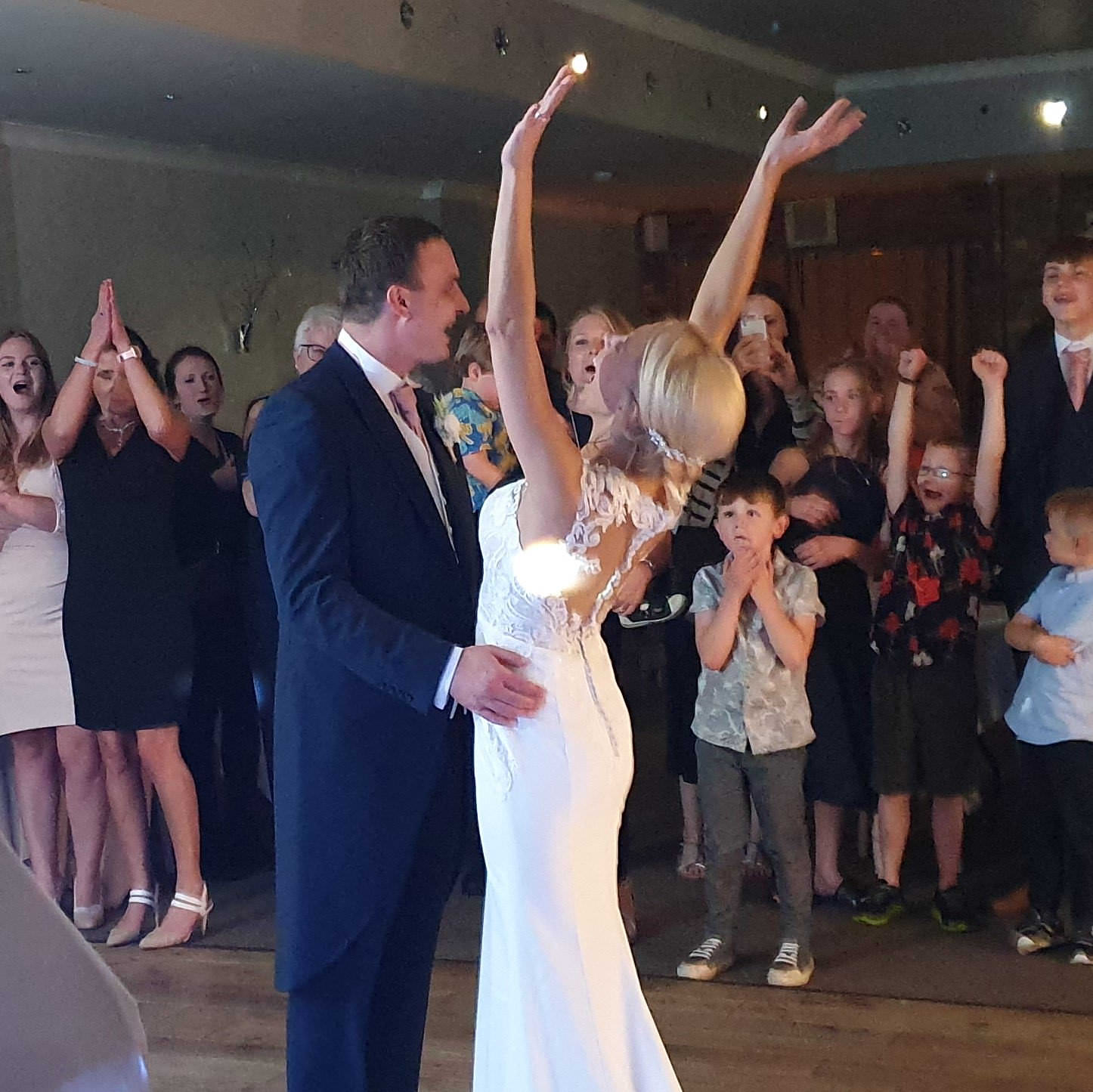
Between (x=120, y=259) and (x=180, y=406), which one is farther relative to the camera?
(x=120, y=259)

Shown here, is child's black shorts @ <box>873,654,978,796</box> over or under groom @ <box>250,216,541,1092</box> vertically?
under

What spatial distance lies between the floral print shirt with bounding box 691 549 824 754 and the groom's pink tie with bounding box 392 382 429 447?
4.02ft

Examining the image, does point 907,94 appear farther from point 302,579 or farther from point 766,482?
point 302,579

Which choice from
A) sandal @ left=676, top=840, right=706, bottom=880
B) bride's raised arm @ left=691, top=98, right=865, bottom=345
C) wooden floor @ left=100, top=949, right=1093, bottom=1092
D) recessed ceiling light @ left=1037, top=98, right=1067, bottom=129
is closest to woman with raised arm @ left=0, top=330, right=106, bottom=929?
wooden floor @ left=100, top=949, right=1093, bottom=1092

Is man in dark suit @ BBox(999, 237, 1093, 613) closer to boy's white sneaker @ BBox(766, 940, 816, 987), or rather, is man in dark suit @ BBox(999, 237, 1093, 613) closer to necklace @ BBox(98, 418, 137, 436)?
boy's white sneaker @ BBox(766, 940, 816, 987)

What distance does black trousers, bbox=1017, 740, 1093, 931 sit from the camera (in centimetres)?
327

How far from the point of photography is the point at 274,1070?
2.91 metres

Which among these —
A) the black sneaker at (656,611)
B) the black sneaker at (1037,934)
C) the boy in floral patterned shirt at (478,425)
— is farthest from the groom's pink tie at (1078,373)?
the boy in floral patterned shirt at (478,425)

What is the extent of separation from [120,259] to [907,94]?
274 cm

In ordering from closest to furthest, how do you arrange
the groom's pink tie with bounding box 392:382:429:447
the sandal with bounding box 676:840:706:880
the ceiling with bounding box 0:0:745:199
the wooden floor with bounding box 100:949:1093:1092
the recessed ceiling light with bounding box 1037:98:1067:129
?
1. the groom's pink tie with bounding box 392:382:429:447
2. the wooden floor with bounding box 100:949:1093:1092
3. the ceiling with bounding box 0:0:745:199
4. the sandal with bounding box 676:840:706:880
5. the recessed ceiling light with bounding box 1037:98:1067:129

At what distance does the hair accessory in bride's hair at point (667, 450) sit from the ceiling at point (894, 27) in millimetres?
3235

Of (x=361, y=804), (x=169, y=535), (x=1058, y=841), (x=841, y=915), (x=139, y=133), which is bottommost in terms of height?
(x=841, y=915)

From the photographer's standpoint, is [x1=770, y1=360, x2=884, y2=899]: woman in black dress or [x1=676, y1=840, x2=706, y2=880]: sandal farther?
[x1=676, y1=840, x2=706, y2=880]: sandal

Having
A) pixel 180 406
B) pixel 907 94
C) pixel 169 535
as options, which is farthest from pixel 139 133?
pixel 907 94
